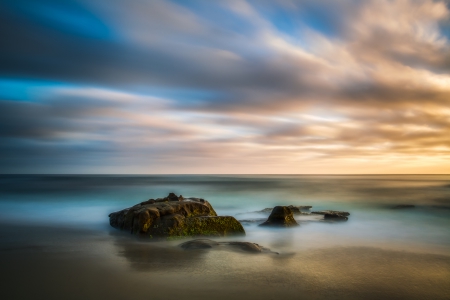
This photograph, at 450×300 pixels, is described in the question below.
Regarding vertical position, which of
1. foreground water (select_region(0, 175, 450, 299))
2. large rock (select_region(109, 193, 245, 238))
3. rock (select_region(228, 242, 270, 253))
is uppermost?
large rock (select_region(109, 193, 245, 238))

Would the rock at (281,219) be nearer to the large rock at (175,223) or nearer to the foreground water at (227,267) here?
the foreground water at (227,267)

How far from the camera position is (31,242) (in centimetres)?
1328

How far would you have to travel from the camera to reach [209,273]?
8781mm

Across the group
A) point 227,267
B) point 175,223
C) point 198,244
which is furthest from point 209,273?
point 175,223

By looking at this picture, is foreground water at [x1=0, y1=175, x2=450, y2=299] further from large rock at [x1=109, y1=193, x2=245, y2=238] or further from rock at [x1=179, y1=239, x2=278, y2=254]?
large rock at [x1=109, y1=193, x2=245, y2=238]

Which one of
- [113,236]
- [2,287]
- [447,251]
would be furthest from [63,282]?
[447,251]

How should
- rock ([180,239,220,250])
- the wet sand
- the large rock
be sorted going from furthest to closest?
the large rock, rock ([180,239,220,250]), the wet sand

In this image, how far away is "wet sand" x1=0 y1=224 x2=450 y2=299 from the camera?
7.54 metres

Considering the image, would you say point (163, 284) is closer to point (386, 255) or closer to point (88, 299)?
point (88, 299)

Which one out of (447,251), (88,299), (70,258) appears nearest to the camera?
(88,299)

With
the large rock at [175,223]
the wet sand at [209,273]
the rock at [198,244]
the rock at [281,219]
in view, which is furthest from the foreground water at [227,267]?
the rock at [281,219]

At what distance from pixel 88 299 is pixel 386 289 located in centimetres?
729

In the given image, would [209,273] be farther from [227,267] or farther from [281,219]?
[281,219]

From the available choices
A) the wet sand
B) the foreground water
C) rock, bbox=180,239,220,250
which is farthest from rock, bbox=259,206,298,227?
rock, bbox=180,239,220,250
